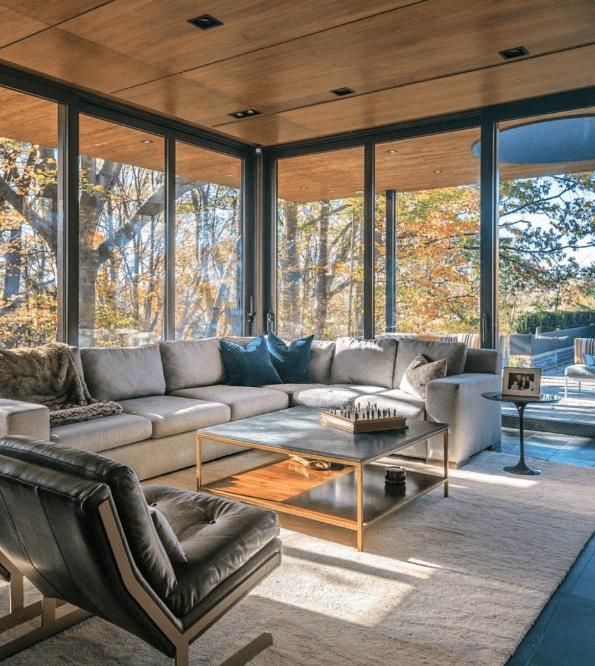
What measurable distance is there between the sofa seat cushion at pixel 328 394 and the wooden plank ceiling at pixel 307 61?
2087 millimetres

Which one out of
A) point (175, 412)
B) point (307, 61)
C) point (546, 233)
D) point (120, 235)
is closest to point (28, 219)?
point (120, 235)

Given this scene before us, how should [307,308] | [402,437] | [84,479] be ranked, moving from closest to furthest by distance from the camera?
[84,479] → [402,437] → [307,308]

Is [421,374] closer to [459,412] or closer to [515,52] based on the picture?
[459,412]

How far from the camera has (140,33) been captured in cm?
376

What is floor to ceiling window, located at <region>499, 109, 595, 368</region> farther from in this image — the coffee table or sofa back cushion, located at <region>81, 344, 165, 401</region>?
sofa back cushion, located at <region>81, 344, 165, 401</region>

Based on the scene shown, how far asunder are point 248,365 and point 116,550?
3.83 metres

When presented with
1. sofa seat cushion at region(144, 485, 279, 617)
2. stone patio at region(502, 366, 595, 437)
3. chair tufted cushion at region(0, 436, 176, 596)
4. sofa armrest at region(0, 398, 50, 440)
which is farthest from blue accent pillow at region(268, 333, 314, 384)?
chair tufted cushion at region(0, 436, 176, 596)

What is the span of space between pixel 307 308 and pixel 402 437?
3.42 meters

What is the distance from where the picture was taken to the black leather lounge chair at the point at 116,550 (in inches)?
61.4

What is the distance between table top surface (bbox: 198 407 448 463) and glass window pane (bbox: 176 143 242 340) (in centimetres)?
250

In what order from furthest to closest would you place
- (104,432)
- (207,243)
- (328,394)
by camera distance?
(207,243), (328,394), (104,432)

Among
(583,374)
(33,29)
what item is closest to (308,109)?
(33,29)

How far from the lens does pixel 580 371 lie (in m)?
5.24

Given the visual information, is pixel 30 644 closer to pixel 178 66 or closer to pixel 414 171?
pixel 178 66
